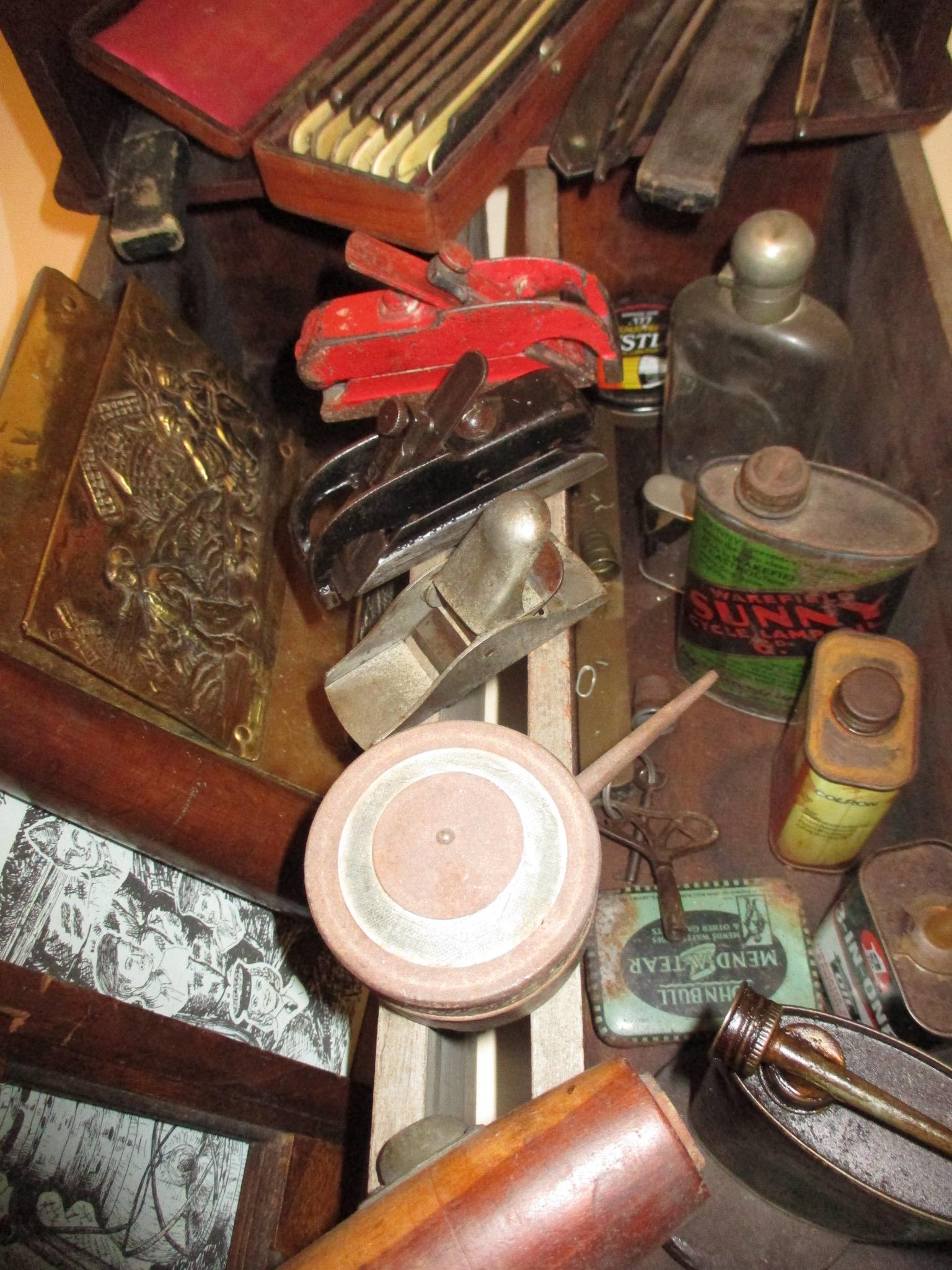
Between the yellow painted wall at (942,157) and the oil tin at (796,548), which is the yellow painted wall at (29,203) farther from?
the yellow painted wall at (942,157)

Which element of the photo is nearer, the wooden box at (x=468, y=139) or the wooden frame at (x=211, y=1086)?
the wooden frame at (x=211, y=1086)

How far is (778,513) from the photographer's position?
857 millimetres

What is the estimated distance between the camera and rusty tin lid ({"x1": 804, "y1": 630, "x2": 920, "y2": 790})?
2.56 feet

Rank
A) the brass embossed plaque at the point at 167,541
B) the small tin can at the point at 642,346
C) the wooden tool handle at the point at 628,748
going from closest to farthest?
the wooden tool handle at the point at 628,748 < the brass embossed plaque at the point at 167,541 < the small tin can at the point at 642,346

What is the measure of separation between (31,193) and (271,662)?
3.40ft

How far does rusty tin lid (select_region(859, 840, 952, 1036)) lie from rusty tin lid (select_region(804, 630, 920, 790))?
7 cm

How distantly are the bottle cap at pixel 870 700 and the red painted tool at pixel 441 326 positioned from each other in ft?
1.43

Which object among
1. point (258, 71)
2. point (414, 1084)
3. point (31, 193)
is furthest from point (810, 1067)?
point (31, 193)

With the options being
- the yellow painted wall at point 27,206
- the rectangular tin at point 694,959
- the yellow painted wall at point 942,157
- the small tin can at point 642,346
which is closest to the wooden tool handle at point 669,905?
the rectangular tin at point 694,959

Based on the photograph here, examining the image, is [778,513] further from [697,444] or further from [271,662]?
[271,662]

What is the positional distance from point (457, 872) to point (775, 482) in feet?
1.61

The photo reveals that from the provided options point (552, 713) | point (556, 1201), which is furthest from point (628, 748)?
point (556, 1201)

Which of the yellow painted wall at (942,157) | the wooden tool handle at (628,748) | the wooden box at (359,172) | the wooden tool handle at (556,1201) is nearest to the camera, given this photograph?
the wooden tool handle at (556,1201)

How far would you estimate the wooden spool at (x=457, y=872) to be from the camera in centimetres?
58
